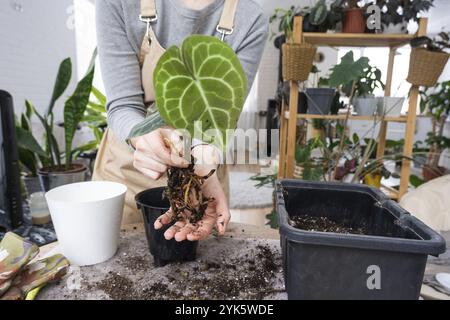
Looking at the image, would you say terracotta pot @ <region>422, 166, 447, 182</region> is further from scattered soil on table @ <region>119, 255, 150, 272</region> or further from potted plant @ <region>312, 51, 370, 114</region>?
scattered soil on table @ <region>119, 255, 150, 272</region>

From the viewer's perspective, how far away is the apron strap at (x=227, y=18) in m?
0.75

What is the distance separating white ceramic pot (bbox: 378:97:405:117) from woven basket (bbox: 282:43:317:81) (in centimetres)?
46

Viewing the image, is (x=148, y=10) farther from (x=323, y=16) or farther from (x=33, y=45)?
(x=33, y=45)

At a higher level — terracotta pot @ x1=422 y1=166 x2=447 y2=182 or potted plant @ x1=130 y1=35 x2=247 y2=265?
potted plant @ x1=130 y1=35 x2=247 y2=265

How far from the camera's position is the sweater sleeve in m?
0.76

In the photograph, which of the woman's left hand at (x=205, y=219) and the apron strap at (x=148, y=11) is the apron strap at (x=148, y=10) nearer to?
the apron strap at (x=148, y=11)

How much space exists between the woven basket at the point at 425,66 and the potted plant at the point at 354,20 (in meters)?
0.31

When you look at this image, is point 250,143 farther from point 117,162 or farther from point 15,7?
point 15,7

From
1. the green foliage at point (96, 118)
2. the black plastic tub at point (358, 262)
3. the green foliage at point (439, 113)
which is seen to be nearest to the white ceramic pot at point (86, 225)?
the black plastic tub at point (358, 262)

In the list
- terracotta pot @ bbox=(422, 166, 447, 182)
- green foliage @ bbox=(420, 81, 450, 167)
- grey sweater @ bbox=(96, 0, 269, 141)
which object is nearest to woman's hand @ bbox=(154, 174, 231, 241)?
grey sweater @ bbox=(96, 0, 269, 141)

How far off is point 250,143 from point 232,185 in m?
2.75

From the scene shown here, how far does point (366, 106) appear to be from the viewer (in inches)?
69.8

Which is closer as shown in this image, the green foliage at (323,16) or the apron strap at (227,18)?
the apron strap at (227,18)

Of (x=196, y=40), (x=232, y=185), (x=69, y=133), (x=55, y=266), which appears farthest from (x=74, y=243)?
(x=232, y=185)
